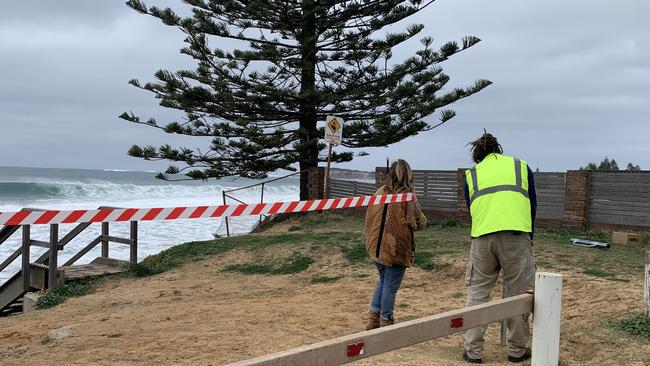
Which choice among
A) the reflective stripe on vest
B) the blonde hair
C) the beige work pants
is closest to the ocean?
the blonde hair

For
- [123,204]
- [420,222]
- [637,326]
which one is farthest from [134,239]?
[123,204]

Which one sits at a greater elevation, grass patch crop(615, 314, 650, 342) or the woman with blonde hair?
the woman with blonde hair

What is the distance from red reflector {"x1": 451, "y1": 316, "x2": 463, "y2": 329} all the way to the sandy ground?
164 centimetres

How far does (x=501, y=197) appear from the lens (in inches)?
174

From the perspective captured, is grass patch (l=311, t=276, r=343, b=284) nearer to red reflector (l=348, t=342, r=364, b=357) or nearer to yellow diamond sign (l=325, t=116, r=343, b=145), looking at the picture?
yellow diamond sign (l=325, t=116, r=343, b=145)

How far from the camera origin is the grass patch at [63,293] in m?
8.97

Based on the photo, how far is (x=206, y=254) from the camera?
11.9 meters

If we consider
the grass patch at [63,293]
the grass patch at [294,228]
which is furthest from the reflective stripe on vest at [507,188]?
the grass patch at [294,228]

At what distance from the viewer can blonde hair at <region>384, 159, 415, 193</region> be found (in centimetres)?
535

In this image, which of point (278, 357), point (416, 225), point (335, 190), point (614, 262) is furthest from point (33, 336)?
point (335, 190)

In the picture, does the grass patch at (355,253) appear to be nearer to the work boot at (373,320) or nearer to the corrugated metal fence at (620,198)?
the work boot at (373,320)

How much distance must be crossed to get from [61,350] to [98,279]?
16.3 ft

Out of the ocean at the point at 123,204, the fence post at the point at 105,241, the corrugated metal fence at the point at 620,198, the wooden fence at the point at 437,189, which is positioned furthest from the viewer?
the ocean at the point at 123,204

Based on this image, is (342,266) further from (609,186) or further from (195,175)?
(195,175)
